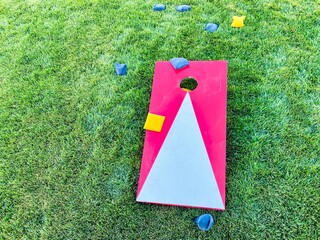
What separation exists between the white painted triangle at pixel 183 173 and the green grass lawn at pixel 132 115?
79 millimetres

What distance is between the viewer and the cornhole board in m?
1.97

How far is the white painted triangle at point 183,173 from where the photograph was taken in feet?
6.41

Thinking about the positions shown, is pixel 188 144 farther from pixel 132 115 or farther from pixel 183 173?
pixel 132 115

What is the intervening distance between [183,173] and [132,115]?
638mm

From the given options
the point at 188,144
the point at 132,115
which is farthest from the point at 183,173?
the point at 132,115

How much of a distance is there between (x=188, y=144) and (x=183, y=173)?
0.19 m

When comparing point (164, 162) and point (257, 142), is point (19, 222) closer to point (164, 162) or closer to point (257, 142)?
point (164, 162)

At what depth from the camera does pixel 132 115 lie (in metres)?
2.41

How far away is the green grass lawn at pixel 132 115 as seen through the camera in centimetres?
198

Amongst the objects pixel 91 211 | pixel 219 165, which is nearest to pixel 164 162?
pixel 219 165

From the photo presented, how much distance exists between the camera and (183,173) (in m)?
2.01

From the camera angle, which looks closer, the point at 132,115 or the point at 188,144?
the point at 188,144

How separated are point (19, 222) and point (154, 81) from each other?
1.28 m

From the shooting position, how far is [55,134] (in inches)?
95.0
